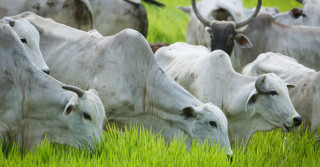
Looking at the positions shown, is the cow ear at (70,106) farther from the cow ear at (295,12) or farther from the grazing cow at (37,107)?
the cow ear at (295,12)

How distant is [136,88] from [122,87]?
0.14 meters

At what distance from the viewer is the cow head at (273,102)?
20.0 ft

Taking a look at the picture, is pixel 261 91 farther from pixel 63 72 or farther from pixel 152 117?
pixel 63 72

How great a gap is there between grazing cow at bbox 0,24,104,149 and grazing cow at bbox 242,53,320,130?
2532 mm

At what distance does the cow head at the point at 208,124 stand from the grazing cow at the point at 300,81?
1.41 m

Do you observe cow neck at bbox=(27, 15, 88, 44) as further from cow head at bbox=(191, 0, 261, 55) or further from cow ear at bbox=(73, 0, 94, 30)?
cow head at bbox=(191, 0, 261, 55)

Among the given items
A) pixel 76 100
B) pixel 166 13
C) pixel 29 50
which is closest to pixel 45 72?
pixel 29 50

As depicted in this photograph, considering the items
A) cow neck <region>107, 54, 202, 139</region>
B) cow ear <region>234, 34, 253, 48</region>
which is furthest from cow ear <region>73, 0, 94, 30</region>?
cow neck <region>107, 54, 202, 139</region>

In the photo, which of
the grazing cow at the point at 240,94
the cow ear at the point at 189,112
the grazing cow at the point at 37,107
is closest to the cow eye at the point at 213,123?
the cow ear at the point at 189,112

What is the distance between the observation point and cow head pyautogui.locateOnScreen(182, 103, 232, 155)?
18.2 feet

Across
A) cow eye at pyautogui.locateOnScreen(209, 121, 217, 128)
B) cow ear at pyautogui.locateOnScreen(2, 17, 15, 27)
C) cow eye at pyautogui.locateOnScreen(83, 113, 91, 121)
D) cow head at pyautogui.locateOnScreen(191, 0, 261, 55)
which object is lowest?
cow head at pyautogui.locateOnScreen(191, 0, 261, 55)

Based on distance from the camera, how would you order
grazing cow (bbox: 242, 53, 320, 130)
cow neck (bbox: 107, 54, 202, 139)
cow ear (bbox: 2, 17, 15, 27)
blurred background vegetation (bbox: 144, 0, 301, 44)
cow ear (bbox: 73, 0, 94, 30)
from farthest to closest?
1. blurred background vegetation (bbox: 144, 0, 301, 44)
2. cow ear (bbox: 73, 0, 94, 30)
3. grazing cow (bbox: 242, 53, 320, 130)
4. cow ear (bbox: 2, 17, 15, 27)
5. cow neck (bbox: 107, 54, 202, 139)

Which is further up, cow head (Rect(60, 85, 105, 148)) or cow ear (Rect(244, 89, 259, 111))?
cow head (Rect(60, 85, 105, 148))

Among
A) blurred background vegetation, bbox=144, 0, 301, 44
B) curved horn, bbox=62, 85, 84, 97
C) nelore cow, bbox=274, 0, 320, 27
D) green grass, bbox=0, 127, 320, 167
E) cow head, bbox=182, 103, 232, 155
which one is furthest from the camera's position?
blurred background vegetation, bbox=144, 0, 301, 44
